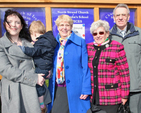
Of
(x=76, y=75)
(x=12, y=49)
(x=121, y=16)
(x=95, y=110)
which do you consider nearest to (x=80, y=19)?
(x=121, y=16)

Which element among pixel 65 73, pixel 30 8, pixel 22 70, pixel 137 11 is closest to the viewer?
pixel 22 70

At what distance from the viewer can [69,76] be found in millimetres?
2070

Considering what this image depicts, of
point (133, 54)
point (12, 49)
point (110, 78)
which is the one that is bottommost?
point (110, 78)

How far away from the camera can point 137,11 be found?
326cm

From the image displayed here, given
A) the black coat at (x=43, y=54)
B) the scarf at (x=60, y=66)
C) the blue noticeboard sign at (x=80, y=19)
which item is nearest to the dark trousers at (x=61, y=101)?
the scarf at (x=60, y=66)

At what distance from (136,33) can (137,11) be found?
118 cm

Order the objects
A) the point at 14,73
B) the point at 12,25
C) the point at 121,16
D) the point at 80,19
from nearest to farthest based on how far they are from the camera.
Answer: the point at 14,73
the point at 12,25
the point at 121,16
the point at 80,19

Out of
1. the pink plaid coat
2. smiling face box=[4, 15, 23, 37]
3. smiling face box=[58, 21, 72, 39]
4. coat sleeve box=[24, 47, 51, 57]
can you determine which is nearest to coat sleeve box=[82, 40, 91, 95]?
the pink plaid coat

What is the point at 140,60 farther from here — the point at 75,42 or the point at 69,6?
the point at 69,6

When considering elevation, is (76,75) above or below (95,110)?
above

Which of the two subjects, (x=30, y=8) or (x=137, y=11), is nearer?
(x=30, y=8)

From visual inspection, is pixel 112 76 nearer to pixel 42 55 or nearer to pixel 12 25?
pixel 42 55

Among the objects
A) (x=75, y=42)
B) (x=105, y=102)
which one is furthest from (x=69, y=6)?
(x=105, y=102)

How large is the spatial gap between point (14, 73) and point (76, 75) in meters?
0.88
